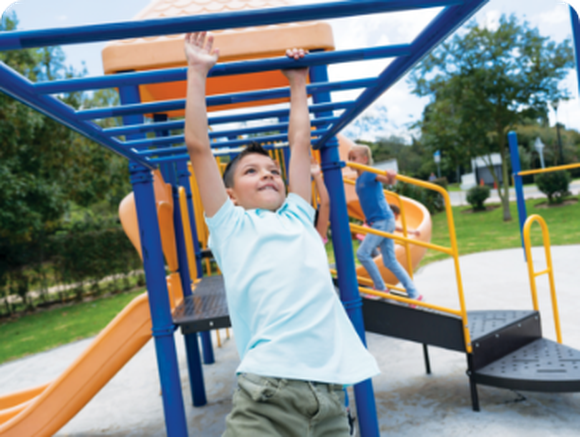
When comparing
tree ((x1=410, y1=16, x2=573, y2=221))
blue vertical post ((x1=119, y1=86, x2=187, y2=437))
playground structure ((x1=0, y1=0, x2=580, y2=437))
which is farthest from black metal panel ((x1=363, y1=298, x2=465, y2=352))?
tree ((x1=410, y1=16, x2=573, y2=221))

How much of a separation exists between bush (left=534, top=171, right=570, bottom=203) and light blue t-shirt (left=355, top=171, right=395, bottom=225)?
48.2 feet

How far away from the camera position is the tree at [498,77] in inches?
573

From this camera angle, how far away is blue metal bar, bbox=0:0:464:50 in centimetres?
106

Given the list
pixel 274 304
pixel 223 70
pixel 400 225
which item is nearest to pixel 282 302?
pixel 274 304

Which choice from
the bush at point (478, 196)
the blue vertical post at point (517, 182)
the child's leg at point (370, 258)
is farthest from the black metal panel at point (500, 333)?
the bush at point (478, 196)

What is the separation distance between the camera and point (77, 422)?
4102 mm

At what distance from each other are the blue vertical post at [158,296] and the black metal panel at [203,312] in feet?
0.76

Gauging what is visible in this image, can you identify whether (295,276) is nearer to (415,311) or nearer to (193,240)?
(415,311)

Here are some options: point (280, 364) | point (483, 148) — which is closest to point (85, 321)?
point (280, 364)

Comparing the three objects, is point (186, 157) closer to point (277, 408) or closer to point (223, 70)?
point (223, 70)

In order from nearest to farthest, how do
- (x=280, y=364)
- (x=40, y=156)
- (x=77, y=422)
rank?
1. (x=280, y=364)
2. (x=77, y=422)
3. (x=40, y=156)

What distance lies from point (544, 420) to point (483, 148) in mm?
14650

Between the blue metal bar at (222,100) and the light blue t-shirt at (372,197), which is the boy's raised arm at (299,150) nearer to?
the blue metal bar at (222,100)

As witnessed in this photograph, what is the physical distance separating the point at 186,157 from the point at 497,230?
12616mm
